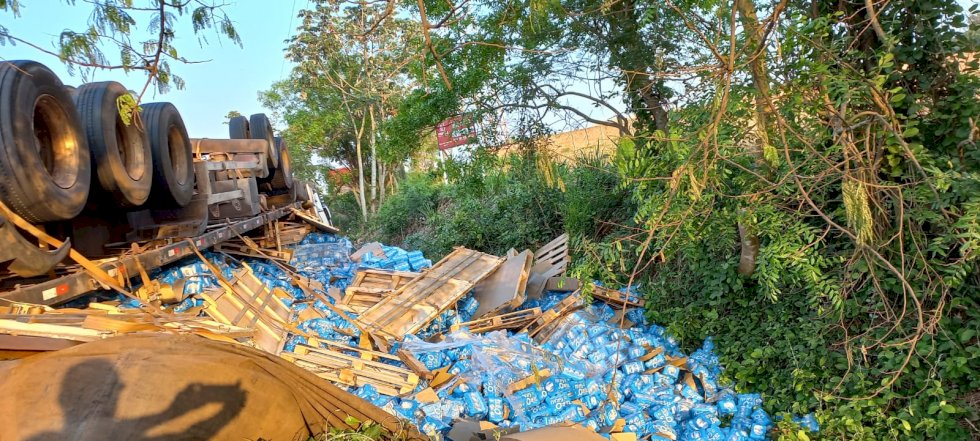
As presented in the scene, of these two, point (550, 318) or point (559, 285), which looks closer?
point (550, 318)

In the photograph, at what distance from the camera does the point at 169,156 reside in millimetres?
5219

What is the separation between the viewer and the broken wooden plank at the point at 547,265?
764cm

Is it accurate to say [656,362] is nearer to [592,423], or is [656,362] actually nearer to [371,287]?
[592,423]

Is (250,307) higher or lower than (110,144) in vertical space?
lower

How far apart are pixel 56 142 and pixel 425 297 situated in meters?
3.99

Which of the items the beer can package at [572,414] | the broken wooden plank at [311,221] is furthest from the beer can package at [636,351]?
the broken wooden plank at [311,221]

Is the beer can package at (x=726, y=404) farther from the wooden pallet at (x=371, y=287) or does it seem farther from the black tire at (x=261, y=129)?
the black tire at (x=261, y=129)

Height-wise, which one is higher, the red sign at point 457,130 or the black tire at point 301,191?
the red sign at point 457,130

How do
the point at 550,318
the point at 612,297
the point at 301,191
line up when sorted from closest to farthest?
1. the point at 550,318
2. the point at 612,297
3. the point at 301,191

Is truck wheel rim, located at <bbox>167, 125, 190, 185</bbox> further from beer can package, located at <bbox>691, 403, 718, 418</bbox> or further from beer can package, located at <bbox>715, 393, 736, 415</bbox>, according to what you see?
beer can package, located at <bbox>715, 393, 736, 415</bbox>

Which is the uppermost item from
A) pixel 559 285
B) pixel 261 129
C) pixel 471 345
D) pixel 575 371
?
pixel 261 129

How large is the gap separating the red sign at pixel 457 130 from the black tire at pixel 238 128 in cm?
346

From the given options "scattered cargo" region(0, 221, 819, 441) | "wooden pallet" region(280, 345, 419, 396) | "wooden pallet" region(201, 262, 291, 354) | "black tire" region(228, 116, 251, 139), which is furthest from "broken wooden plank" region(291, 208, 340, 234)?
"wooden pallet" region(280, 345, 419, 396)

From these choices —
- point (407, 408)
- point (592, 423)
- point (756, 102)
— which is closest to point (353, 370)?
point (407, 408)
